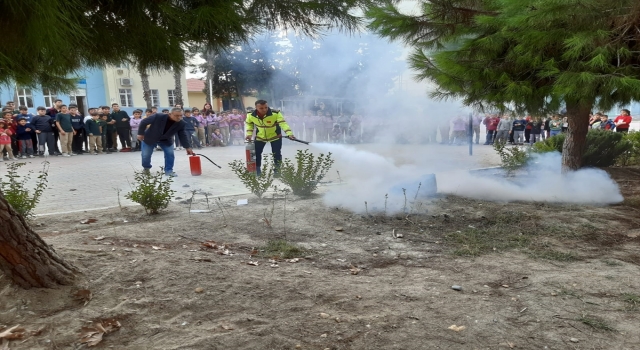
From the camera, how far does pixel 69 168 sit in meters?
10.6

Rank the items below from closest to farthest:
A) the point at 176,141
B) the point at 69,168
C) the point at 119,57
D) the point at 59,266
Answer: the point at 119,57 < the point at 59,266 < the point at 69,168 < the point at 176,141

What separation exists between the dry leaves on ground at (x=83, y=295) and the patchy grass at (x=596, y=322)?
9.67 ft

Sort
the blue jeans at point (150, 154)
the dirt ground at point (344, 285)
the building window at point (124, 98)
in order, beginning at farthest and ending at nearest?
the building window at point (124, 98), the blue jeans at point (150, 154), the dirt ground at point (344, 285)

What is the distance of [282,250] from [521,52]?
395 cm

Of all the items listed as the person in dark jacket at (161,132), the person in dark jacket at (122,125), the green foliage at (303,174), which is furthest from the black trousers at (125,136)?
the green foliage at (303,174)

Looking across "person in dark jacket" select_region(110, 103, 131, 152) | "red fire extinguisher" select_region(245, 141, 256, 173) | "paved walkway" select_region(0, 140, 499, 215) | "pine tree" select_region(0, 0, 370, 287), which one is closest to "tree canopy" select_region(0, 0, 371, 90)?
"pine tree" select_region(0, 0, 370, 287)

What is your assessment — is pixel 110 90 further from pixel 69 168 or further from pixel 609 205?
pixel 609 205

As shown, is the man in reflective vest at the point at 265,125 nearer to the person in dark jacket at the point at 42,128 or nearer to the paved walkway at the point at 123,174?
the paved walkway at the point at 123,174

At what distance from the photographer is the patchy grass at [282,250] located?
3916 mm

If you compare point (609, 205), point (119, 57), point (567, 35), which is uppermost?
point (567, 35)

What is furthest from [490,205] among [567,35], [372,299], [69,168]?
[69,168]

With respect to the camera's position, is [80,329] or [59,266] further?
[59,266]

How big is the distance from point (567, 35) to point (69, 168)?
10.4 metres

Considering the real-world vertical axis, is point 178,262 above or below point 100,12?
below
